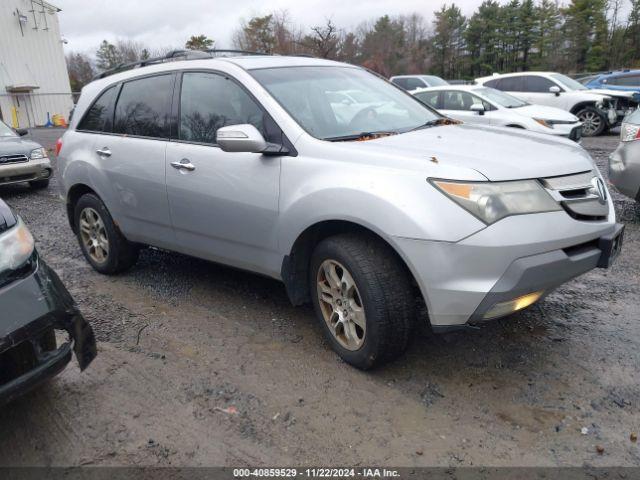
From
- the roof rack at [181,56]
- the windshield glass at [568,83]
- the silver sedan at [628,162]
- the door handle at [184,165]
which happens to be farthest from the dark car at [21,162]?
the windshield glass at [568,83]

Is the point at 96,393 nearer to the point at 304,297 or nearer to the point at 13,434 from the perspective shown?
the point at 13,434

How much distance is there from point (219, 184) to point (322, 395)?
4.93 ft

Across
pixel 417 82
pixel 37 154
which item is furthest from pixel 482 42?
pixel 37 154

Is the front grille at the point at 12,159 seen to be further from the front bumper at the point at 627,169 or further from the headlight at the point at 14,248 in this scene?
the front bumper at the point at 627,169

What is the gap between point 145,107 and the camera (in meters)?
4.20

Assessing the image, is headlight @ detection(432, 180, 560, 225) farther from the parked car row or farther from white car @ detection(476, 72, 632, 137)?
white car @ detection(476, 72, 632, 137)

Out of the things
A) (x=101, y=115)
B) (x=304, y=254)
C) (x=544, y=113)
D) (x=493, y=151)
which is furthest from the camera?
(x=544, y=113)

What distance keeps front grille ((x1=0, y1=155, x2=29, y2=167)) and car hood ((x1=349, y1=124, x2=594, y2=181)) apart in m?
8.35

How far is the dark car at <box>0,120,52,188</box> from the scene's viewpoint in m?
9.16

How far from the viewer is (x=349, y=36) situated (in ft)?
130

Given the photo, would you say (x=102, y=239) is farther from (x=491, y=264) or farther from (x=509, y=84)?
(x=509, y=84)

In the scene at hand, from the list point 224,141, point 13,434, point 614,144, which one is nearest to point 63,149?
point 224,141

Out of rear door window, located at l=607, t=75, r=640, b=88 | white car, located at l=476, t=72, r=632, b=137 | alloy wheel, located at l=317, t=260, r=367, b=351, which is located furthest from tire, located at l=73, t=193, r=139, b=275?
rear door window, located at l=607, t=75, r=640, b=88

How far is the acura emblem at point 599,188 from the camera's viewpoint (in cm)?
293
